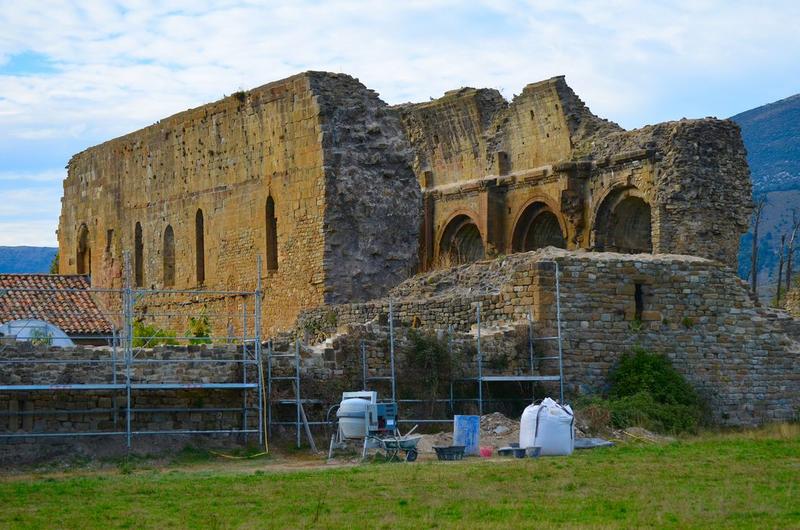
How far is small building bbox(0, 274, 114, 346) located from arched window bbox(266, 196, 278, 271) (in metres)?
3.56

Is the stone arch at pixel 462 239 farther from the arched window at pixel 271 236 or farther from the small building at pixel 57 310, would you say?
the small building at pixel 57 310

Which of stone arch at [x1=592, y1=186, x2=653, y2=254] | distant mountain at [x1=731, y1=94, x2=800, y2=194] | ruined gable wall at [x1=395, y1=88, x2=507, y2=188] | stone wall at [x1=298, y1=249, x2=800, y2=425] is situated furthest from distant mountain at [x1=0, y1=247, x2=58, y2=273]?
stone wall at [x1=298, y1=249, x2=800, y2=425]

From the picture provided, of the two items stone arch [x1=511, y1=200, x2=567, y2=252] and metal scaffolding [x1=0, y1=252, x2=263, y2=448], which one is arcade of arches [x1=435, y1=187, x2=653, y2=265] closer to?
stone arch [x1=511, y1=200, x2=567, y2=252]

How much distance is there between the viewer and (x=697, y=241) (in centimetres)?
3528

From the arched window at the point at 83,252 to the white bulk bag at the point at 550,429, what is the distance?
24.1m

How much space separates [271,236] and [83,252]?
11697 millimetres

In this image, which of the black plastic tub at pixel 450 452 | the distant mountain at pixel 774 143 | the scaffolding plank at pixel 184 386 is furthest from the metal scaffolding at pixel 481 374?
the distant mountain at pixel 774 143

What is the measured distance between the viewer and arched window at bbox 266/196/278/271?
32.8 m

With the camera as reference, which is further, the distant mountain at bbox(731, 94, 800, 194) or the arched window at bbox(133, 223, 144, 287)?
the distant mountain at bbox(731, 94, 800, 194)

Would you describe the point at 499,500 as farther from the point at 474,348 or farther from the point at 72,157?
the point at 72,157

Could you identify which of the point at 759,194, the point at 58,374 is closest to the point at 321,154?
the point at 58,374

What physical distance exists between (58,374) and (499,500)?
7.51 m

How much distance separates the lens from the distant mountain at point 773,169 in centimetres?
9956

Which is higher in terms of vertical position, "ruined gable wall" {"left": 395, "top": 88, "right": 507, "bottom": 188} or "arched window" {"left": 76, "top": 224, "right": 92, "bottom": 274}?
"ruined gable wall" {"left": 395, "top": 88, "right": 507, "bottom": 188}
